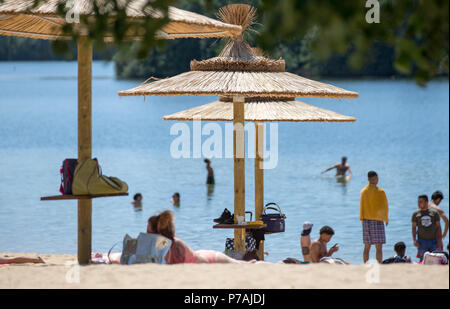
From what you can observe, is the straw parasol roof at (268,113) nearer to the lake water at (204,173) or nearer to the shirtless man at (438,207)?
the shirtless man at (438,207)

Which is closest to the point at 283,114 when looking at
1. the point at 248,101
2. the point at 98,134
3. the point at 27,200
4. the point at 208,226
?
the point at 248,101

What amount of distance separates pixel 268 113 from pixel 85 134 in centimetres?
326

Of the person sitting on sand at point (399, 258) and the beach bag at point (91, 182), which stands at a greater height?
the beach bag at point (91, 182)

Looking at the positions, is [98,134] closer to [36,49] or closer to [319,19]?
[319,19]

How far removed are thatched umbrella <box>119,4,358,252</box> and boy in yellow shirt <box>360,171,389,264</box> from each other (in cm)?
174

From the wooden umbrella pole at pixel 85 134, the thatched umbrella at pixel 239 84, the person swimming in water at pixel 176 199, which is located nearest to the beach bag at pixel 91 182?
the wooden umbrella pole at pixel 85 134

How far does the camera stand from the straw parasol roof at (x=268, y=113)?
9.41m

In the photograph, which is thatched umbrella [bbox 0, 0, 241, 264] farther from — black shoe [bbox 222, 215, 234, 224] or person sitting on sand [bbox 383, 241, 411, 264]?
person sitting on sand [bbox 383, 241, 411, 264]

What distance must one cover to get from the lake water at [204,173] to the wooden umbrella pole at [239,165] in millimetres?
3520

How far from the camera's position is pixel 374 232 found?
1012 centimetres

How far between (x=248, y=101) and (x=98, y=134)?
32682mm

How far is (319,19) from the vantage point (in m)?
3.67

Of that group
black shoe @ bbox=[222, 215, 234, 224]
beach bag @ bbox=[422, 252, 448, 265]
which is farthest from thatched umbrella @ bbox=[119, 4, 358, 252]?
beach bag @ bbox=[422, 252, 448, 265]

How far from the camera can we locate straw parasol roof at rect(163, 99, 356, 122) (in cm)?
941
